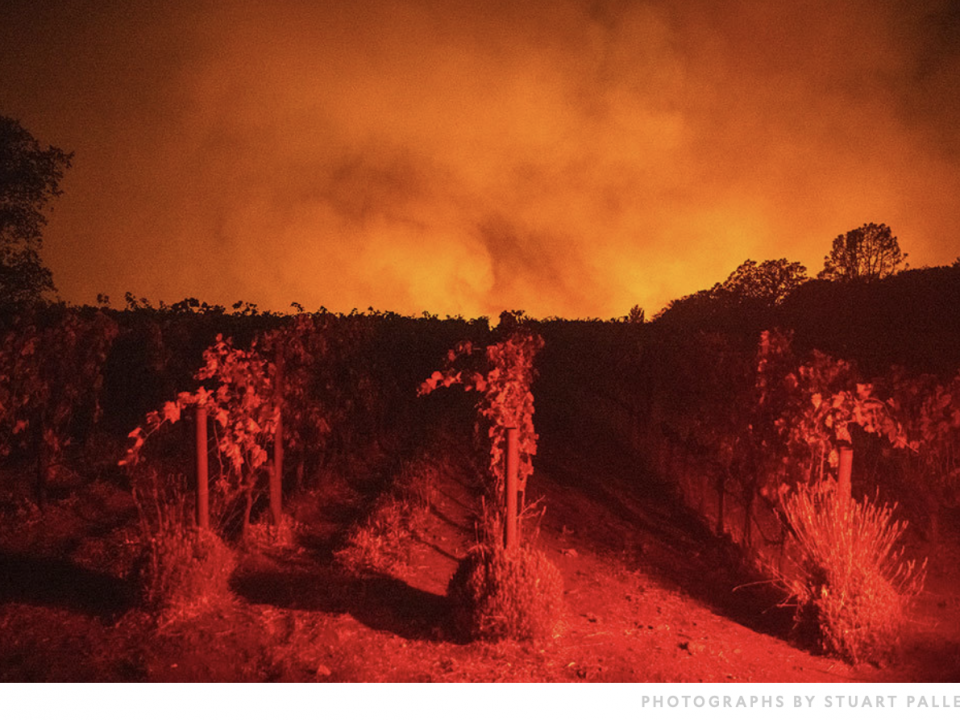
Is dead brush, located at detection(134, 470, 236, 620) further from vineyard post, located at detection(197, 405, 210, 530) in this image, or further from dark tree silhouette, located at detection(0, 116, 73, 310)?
dark tree silhouette, located at detection(0, 116, 73, 310)

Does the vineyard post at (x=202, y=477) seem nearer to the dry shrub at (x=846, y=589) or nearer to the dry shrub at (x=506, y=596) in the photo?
the dry shrub at (x=506, y=596)

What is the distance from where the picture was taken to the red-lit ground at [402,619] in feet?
13.3

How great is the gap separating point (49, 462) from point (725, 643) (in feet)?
24.2

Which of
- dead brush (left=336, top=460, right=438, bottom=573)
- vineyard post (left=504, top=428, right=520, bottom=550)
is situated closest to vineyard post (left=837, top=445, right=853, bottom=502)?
vineyard post (left=504, top=428, right=520, bottom=550)

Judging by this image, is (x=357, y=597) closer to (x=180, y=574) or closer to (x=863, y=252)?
(x=180, y=574)

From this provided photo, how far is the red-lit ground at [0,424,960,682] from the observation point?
406cm

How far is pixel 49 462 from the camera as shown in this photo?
7.82 m

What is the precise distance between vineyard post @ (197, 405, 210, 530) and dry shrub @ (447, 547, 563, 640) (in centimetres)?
196

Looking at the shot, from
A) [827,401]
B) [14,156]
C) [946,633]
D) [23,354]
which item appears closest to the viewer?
[946,633]

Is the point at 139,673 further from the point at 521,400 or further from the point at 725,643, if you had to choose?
the point at 725,643

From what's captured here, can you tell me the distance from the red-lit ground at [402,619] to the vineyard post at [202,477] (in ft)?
1.99

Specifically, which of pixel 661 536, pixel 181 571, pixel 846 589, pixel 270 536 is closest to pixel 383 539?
pixel 270 536

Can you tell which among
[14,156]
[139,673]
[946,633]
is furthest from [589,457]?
[14,156]

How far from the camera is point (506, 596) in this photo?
4.29 metres
